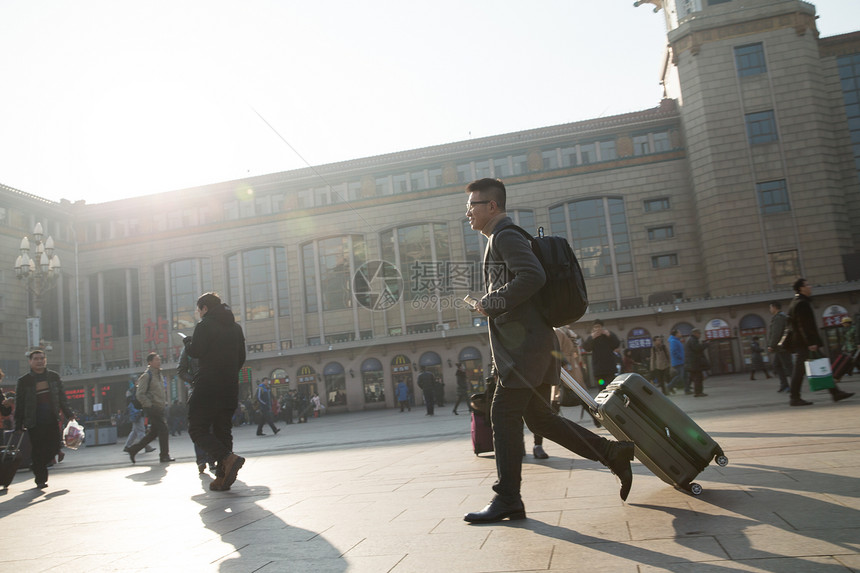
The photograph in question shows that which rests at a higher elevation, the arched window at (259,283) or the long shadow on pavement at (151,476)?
the arched window at (259,283)

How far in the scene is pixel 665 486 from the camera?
382cm

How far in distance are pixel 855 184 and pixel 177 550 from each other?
42.2m

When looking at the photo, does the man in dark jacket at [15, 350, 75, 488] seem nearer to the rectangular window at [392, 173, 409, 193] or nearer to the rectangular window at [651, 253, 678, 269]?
the rectangular window at [392, 173, 409, 193]

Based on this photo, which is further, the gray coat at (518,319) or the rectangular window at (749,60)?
the rectangular window at (749,60)

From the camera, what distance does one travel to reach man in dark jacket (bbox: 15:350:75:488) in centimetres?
722

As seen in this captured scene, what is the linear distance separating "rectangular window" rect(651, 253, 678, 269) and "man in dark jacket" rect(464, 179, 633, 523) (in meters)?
36.1

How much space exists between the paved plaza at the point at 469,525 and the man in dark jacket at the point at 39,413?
A: 96 cm

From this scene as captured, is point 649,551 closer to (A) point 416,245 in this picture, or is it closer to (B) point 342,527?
(B) point 342,527

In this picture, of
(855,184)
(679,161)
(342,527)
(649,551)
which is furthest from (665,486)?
(855,184)

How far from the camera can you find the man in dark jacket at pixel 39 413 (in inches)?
284

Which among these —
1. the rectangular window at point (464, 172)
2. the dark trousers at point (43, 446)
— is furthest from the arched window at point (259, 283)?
the dark trousers at point (43, 446)

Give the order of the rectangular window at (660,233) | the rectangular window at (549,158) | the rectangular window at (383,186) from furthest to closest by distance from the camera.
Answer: the rectangular window at (383,186) < the rectangular window at (549,158) < the rectangular window at (660,233)

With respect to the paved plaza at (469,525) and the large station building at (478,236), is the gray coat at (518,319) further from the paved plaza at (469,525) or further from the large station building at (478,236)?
the large station building at (478,236)

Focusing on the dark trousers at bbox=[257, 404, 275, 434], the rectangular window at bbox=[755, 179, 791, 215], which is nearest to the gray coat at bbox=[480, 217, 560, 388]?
the dark trousers at bbox=[257, 404, 275, 434]
